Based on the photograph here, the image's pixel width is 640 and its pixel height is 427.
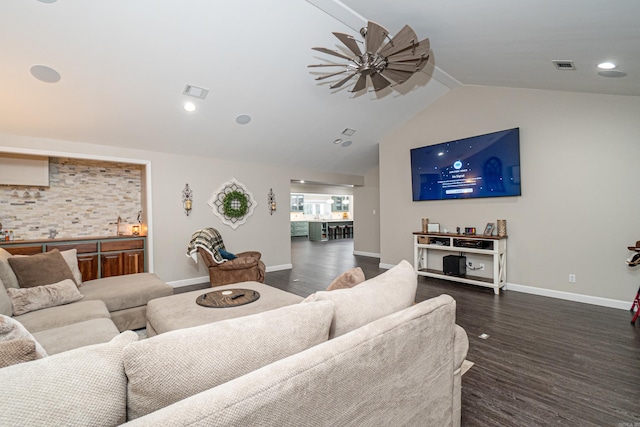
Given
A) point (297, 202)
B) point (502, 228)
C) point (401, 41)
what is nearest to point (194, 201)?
point (401, 41)

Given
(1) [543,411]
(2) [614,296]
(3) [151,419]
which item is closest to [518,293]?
(2) [614,296]

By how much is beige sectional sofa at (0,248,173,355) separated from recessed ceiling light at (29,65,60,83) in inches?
74.9

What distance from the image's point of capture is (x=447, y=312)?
150 centimetres

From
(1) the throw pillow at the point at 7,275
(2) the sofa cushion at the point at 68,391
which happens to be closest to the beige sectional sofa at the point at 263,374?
(2) the sofa cushion at the point at 68,391

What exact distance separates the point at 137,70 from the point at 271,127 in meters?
2.12

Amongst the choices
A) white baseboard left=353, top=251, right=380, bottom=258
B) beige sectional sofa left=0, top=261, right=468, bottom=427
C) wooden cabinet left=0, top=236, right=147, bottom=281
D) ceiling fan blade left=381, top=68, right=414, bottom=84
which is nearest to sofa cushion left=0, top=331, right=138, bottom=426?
beige sectional sofa left=0, top=261, right=468, bottom=427

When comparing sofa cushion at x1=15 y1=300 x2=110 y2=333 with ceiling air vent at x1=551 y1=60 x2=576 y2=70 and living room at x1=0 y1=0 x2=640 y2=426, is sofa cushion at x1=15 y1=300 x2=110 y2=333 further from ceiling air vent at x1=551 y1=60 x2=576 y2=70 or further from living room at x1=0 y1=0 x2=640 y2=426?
ceiling air vent at x1=551 y1=60 x2=576 y2=70

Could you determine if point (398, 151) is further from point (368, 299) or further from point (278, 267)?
point (368, 299)

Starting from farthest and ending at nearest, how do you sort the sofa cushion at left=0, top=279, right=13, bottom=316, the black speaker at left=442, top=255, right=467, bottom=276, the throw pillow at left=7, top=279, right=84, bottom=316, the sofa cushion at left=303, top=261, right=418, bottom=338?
1. the black speaker at left=442, top=255, right=467, bottom=276
2. the throw pillow at left=7, top=279, right=84, bottom=316
3. the sofa cushion at left=0, top=279, right=13, bottom=316
4. the sofa cushion at left=303, top=261, right=418, bottom=338

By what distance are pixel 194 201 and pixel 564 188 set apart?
5.98 metres

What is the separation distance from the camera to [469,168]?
5102 mm

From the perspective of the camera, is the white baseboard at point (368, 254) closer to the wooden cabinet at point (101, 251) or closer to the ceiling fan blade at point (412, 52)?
the wooden cabinet at point (101, 251)

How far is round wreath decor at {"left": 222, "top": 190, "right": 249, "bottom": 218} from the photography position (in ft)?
18.7

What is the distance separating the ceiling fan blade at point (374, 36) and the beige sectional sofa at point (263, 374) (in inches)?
86.8
